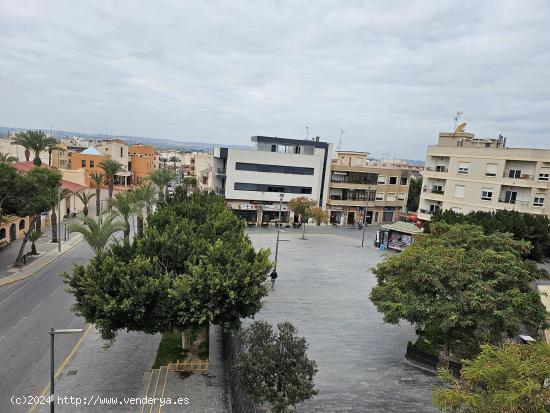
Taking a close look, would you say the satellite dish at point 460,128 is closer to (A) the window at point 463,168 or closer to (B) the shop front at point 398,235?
(A) the window at point 463,168

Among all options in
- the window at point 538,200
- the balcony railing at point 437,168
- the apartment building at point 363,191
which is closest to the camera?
the window at point 538,200

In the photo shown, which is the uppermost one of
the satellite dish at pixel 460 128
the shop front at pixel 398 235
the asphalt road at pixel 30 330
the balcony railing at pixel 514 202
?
the satellite dish at pixel 460 128

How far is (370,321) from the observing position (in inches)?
905

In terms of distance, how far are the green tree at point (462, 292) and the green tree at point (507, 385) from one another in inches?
208

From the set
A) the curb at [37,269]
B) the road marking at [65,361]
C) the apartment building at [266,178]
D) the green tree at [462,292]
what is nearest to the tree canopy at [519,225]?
the green tree at [462,292]

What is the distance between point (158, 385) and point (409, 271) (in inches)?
443

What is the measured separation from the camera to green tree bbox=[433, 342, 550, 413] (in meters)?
8.37

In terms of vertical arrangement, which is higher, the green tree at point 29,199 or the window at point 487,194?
the window at point 487,194

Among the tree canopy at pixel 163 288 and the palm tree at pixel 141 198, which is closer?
the tree canopy at pixel 163 288

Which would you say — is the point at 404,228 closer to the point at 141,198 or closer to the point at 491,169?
the point at 491,169

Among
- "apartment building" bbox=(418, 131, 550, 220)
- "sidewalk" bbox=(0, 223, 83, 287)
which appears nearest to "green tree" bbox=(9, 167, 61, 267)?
"sidewalk" bbox=(0, 223, 83, 287)

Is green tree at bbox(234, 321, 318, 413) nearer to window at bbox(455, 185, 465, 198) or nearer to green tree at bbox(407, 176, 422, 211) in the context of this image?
window at bbox(455, 185, 465, 198)

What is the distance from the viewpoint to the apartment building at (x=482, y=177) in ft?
129

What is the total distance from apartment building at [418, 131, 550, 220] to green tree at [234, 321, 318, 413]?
36.1 metres
